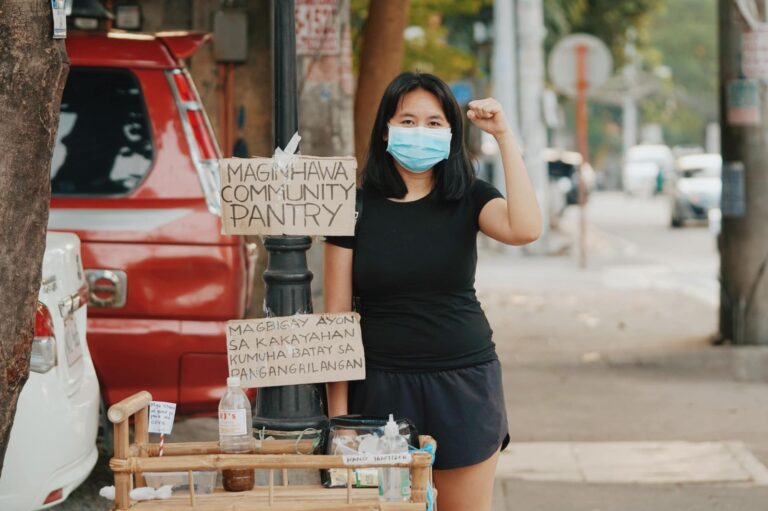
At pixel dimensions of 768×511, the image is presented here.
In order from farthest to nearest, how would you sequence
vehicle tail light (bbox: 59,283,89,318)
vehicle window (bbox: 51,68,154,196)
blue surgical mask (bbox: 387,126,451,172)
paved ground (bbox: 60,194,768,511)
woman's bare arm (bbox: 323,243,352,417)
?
paved ground (bbox: 60,194,768,511), vehicle window (bbox: 51,68,154,196), vehicle tail light (bbox: 59,283,89,318), woman's bare arm (bbox: 323,243,352,417), blue surgical mask (bbox: 387,126,451,172)

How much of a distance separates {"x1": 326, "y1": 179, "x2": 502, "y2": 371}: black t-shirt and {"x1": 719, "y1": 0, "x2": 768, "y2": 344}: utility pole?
726 cm

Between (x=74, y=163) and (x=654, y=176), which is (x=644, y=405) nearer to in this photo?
(x=74, y=163)

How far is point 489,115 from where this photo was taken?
4199 mm

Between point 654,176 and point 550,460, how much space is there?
185 feet

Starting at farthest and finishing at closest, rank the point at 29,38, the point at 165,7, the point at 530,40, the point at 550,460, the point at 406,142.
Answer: the point at 530,40, the point at 165,7, the point at 550,460, the point at 406,142, the point at 29,38

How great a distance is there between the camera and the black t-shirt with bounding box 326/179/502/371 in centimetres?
428

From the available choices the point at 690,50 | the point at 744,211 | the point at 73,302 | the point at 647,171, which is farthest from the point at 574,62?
the point at 690,50

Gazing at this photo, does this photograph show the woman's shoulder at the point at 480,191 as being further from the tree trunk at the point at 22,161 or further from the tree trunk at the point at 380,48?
the tree trunk at the point at 380,48

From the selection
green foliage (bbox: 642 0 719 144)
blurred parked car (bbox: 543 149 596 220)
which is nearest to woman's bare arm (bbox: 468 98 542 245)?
blurred parked car (bbox: 543 149 596 220)

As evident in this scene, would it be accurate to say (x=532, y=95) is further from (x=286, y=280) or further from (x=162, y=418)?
(x=162, y=418)

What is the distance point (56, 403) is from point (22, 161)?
5.04 feet

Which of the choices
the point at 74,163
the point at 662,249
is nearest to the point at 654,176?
the point at 662,249

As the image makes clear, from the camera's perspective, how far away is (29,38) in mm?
3830

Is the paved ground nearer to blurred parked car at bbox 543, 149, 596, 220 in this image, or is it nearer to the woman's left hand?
the woman's left hand
